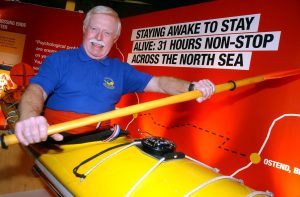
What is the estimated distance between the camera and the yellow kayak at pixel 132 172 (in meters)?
1.22

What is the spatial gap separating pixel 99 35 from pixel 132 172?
111 cm

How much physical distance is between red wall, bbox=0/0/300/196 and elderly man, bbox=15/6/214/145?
592 mm

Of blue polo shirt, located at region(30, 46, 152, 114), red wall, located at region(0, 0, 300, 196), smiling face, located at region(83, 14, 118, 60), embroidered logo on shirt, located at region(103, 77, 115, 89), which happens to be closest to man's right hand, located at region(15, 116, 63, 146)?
blue polo shirt, located at region(30, 46, 152, 114)

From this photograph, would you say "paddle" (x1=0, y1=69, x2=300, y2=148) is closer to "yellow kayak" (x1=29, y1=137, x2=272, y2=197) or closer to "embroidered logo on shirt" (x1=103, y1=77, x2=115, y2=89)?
"yellow kayak" (x1=29, y1=137, x2=272, y2=197)

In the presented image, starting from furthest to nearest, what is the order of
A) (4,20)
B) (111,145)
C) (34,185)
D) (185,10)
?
(4,20), (185,10), (34,185), (111,145)

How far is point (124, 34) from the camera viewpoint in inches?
159

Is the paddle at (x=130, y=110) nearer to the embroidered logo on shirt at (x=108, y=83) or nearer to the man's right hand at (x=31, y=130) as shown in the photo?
the man's right hand at (x=31, y=130)

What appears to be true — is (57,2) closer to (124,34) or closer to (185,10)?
(124,34)

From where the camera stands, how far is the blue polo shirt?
1.84 metres

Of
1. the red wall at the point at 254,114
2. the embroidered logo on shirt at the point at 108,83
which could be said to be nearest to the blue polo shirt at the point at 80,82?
the embroidered logo on shirt at the point at 108,83

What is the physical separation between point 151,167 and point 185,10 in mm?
2070

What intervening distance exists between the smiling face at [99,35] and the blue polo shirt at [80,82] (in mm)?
49

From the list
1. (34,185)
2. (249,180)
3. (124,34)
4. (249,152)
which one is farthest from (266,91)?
(124,34)

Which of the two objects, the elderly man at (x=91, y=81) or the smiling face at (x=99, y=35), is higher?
the smiling face at (x=99, y=35)
